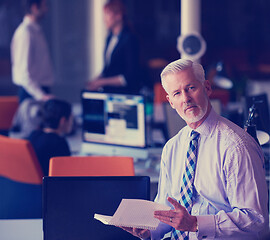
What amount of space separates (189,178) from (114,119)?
1.85m

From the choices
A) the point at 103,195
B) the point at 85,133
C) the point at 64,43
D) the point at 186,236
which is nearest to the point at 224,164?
the point at 186,236

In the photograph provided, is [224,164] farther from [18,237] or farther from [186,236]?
[18,237]

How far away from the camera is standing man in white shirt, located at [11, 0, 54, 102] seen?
5.24m

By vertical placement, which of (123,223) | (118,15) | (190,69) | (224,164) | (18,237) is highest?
(118,15)

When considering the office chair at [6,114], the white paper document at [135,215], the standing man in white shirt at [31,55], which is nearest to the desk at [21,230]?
the white paper document at [135,215]

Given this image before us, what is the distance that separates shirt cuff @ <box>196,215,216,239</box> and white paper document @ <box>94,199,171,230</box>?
0.46 feet

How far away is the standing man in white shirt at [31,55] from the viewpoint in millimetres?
5242

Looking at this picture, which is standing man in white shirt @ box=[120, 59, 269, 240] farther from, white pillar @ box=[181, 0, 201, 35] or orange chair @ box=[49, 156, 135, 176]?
white pillar @ box=[181, 0, 201, 35]

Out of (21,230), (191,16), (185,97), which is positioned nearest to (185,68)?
(185,97)

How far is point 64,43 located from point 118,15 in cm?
617

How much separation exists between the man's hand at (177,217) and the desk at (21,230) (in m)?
0.70

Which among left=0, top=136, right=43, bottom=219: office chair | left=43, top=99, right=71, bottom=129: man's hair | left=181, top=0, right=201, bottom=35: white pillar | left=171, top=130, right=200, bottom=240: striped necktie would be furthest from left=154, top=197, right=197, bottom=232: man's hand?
left=181, top=0, right=201, bottom=35: white pillar

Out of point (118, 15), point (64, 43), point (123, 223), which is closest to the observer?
point (123, 223)

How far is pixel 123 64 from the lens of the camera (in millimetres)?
5480
